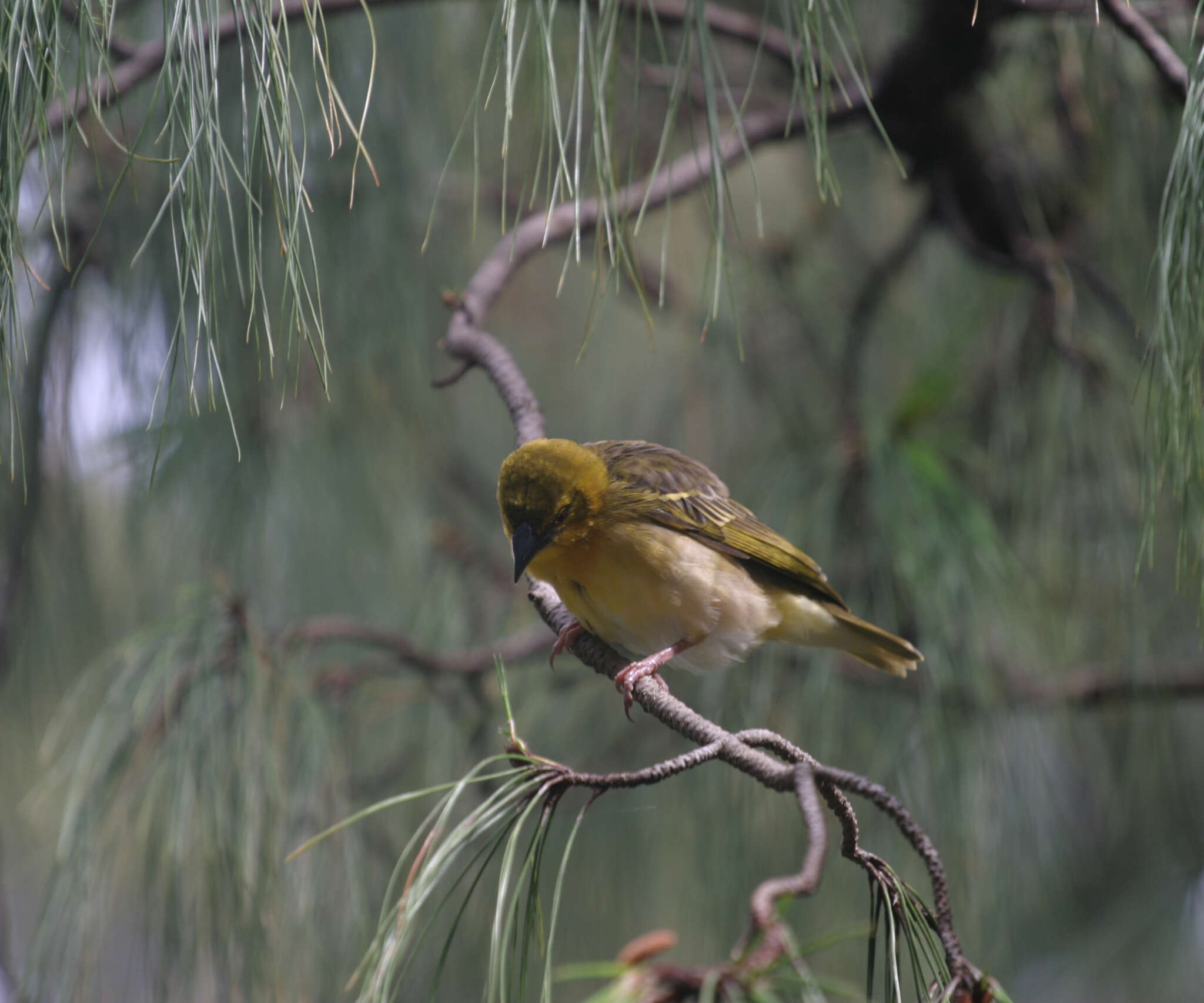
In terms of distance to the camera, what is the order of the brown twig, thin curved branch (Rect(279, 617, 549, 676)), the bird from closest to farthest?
the brown twig < the bird < thin curved branch (Rect(279, 617, 549, 676))

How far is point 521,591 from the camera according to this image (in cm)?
303

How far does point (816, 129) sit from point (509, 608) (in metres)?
1.96

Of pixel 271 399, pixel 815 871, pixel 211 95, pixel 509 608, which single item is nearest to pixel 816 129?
pixel 211 95

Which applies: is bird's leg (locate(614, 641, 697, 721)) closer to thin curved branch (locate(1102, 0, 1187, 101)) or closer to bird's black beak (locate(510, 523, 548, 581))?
bird's black beak (locate(510, 523, 548, 581))

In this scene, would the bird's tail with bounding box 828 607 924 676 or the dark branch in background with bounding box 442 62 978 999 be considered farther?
the bird's tail with bounding box 828 607 924 676

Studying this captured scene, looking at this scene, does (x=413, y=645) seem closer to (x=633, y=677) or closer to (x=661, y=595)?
(x=661, y=595)

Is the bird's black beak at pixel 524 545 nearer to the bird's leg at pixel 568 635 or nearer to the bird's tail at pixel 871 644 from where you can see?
the bird's leg at pixel 568 635

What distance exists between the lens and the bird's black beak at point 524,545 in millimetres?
1817

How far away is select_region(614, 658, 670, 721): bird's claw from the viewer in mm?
1554

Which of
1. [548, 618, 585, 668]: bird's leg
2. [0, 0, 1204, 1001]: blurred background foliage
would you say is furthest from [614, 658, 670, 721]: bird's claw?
[0, 0, 1204, 1001]: blurred background foliage

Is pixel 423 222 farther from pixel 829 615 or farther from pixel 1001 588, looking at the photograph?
pixel 1001 588

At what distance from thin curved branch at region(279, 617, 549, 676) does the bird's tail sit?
62cm

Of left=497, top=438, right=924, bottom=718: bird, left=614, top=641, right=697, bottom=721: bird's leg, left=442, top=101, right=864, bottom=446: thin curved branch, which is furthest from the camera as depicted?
left=497, top=438, right=924, bottom=718: bird

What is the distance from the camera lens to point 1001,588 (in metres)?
2.09
